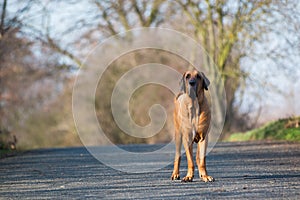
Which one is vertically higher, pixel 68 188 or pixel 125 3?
pixel 125 3

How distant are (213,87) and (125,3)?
20.5 feet

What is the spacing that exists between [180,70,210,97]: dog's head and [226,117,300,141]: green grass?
968 cm

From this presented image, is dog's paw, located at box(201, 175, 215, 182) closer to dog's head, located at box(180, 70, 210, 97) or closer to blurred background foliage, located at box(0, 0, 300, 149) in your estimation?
dog's head, located at box(180, 70, 210, 97)

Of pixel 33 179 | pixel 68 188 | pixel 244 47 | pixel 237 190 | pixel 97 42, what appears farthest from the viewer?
pixel 97 42

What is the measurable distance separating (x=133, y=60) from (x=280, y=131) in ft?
47.4

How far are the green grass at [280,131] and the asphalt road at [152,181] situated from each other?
235 inches

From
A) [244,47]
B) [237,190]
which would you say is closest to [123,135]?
[244,47]

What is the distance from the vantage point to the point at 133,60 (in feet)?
105

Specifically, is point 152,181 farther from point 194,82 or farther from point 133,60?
point 133,60

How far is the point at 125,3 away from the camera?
28.8m

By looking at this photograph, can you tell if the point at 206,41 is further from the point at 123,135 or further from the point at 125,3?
the point at 123,135

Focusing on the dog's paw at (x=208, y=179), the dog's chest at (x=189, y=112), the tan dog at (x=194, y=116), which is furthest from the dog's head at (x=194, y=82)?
the dog's paw at (x=208, y=179)

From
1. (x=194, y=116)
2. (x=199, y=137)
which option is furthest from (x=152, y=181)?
(x=194, y=116)

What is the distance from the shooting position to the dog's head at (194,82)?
300 inches
